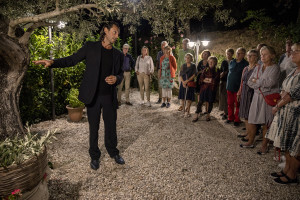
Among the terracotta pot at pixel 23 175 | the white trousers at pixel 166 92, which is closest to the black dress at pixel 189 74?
the white trousers at pixel 166 92

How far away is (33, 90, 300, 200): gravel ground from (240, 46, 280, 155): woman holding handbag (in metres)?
0.69

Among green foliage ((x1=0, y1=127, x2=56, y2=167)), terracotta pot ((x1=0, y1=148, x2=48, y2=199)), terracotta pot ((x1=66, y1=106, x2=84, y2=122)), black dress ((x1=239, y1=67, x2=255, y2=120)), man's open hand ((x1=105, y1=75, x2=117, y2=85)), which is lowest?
terracotta pot ((x1=66, y1=106, x2=84, y2=122))

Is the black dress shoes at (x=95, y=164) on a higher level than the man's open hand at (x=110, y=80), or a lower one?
lower

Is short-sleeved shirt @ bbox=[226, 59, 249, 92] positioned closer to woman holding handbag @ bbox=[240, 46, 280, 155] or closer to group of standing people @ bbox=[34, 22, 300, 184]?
group of standing people @ bbox=[34, 22, 300, 184]

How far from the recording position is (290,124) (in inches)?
116

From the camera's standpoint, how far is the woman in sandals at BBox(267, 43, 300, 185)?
2.85 m

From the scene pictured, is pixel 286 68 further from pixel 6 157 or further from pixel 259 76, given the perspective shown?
pixel 6 157

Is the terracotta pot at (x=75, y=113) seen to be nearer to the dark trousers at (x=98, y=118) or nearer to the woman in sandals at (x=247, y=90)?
the dark trousers at (x=98, y=118)

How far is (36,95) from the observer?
5.32 meters

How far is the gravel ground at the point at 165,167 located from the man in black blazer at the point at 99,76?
46 cm

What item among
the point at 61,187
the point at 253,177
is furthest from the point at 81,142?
the point at 253,177

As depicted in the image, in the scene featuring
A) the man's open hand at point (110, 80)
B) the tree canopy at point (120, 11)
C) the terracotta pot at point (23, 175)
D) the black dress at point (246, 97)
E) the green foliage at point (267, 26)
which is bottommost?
the terracotta pot at point (23, 175)

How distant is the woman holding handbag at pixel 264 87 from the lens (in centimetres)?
361

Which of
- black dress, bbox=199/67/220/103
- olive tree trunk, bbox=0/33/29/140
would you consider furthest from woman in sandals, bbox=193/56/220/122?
olive tree trunk, bbox=0/33/29/140
